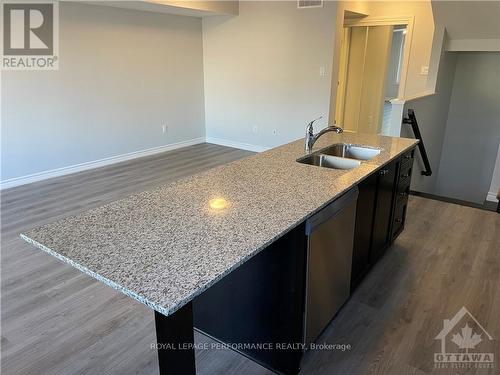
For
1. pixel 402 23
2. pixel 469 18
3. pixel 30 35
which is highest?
pixel 402 23

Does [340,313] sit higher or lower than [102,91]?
lower

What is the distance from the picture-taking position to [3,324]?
6.88 feet

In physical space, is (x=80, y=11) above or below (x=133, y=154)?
above

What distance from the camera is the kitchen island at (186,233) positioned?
3.43ft

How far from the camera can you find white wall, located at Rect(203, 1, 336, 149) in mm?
5066

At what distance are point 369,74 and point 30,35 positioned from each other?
5177 millimetres

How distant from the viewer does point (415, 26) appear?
5551mm

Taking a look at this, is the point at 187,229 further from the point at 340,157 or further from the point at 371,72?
the point at 371,72

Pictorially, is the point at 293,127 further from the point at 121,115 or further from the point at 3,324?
the point at 3,324

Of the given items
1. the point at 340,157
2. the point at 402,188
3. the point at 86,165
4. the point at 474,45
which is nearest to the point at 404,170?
the point at 402,188

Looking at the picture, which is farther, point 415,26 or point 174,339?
point 415,26

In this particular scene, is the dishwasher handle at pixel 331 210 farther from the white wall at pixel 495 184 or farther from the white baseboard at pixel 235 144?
the white wall at pixel 495 184

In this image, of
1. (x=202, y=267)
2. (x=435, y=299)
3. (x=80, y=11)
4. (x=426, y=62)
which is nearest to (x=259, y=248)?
(x=202, y=267)

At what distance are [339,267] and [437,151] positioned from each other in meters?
5.26
